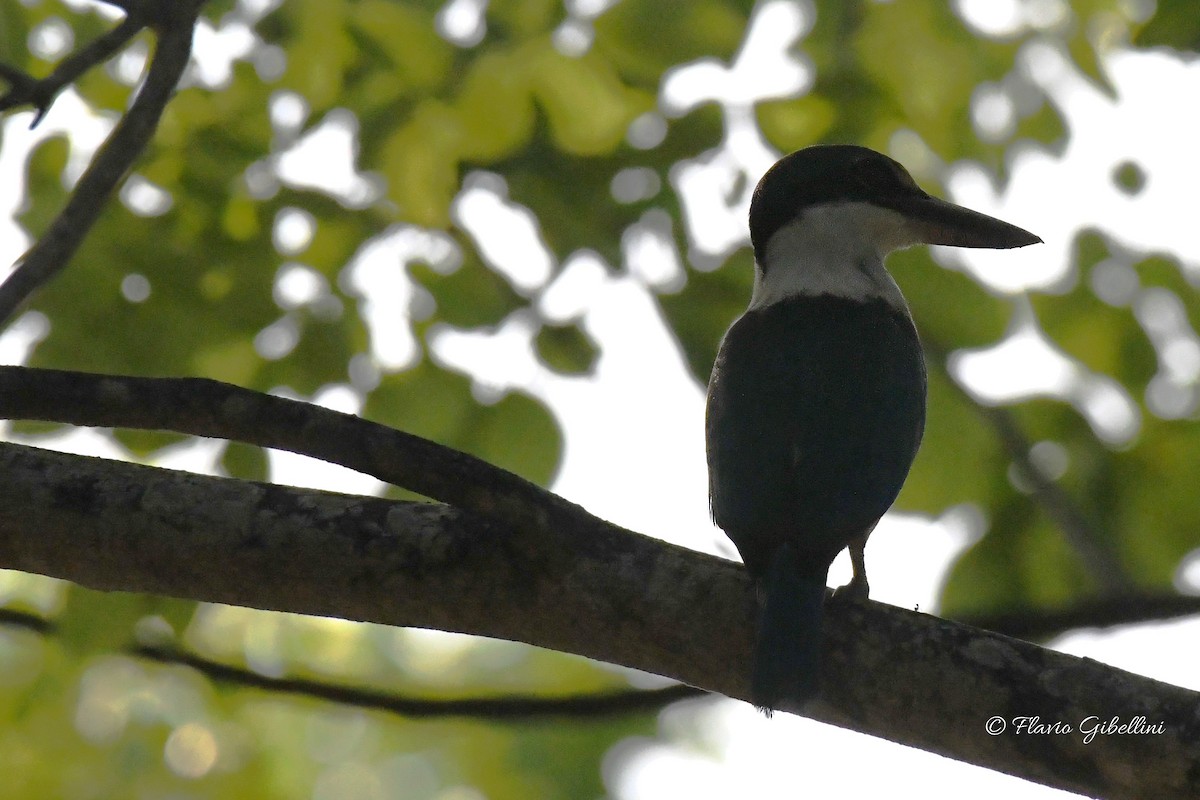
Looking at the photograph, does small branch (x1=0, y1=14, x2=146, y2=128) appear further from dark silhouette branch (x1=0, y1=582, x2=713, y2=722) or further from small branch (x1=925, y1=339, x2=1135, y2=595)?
small branch (x1=925, y1=339, x2=1135, y2=595)

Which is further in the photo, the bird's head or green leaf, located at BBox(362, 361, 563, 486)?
the bird's head

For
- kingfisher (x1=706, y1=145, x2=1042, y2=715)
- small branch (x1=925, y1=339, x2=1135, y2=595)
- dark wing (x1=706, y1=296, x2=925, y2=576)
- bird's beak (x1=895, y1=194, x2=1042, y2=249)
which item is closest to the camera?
kingfisher (x1=706, y1=145, x2=1042, y2=715)

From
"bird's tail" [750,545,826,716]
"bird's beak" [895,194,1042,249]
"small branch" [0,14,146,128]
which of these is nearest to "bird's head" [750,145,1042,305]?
"bird's beak" [895,194,1042,249]

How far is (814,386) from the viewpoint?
318 cm

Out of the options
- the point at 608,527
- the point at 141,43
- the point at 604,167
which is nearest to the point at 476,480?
the point at 608,527

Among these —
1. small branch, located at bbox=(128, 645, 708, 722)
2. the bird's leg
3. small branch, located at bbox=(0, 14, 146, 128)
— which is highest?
small branch, located at bbox=(0, 14, 146, 128)

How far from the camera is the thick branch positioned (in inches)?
88.8

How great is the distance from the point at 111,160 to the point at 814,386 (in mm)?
1860

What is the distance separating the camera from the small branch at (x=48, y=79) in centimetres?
306

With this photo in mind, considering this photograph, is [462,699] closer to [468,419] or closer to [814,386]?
[468,419]

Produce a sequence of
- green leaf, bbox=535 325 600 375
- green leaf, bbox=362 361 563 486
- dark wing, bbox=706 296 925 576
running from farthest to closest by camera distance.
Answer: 1. green leaf, bbox=535 325 600 375
2. green leaf, bbox=362 361 563 486
3. dark wing, bbox=706 296 925 576

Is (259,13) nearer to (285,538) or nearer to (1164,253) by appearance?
(285,538)

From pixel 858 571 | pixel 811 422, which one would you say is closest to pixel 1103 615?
pixel 858 571

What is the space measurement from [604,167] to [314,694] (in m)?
1.77
